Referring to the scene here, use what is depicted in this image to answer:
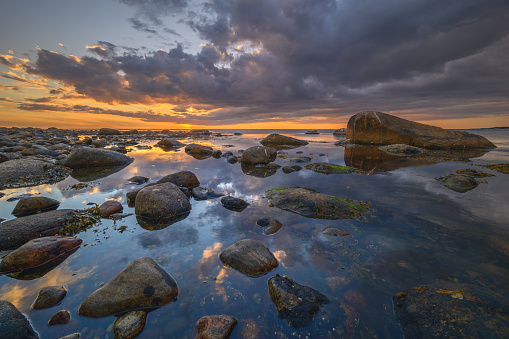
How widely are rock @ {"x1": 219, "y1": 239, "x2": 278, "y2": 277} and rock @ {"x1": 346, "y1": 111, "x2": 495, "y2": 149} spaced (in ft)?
89.7

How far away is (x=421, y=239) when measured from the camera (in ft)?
15.6

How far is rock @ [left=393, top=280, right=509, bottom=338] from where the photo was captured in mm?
2576

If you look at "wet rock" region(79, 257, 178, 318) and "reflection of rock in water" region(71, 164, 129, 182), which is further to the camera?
"reflection of rock in water" region(71, 164, 129, 182)

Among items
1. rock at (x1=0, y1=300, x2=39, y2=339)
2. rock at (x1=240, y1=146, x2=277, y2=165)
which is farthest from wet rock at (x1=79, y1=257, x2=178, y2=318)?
rock at (x1=240, y1=146, x2=277, y2=165)

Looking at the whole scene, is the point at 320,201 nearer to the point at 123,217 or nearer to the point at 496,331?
the point at 496,331

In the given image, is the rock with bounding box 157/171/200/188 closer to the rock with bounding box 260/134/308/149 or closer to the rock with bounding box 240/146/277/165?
the rock with bounding box 240/146/277/165

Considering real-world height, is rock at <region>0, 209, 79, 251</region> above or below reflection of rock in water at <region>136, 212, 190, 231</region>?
above

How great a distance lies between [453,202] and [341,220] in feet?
15.6

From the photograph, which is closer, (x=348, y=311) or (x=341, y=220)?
(x=348, y=311)

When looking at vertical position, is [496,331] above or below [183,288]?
above

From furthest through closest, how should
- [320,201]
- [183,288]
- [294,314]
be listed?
[320,201], [183,288], [294,314]

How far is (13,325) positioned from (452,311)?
6.01 metres

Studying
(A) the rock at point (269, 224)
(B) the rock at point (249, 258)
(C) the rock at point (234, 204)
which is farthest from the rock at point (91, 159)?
(B) the rock at point (249, 258)

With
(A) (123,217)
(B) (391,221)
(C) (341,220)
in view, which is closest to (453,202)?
(B) (391,221)
